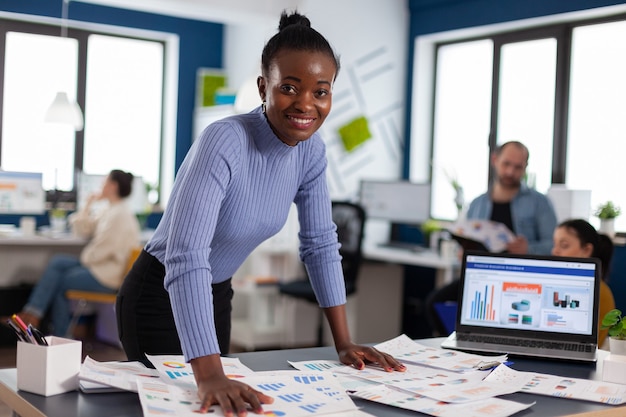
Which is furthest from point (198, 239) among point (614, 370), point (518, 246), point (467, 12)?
point (467, 12)

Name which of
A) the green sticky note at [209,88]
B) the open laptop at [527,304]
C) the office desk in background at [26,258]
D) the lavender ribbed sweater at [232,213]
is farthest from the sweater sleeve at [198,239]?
Result: the green sticky note at [209,88]

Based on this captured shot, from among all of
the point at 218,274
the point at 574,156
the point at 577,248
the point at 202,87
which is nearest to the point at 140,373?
the point at 218,274

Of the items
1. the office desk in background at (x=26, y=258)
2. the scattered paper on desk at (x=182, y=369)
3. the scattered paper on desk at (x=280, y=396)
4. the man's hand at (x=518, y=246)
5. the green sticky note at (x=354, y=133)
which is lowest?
the office desk in background at (x=26, y=258)

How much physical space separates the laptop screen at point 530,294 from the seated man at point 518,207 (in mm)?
2034

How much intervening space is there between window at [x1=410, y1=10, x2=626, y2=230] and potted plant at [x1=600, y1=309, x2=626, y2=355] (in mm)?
3194

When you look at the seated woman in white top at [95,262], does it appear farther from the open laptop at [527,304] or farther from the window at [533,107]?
the open laptop at [527,304]

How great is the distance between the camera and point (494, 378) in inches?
71.5

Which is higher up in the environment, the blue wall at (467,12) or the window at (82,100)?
the blue wall at (467,12)

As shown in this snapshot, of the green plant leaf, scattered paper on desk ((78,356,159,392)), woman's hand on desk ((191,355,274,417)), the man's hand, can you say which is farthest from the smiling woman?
the man's hand

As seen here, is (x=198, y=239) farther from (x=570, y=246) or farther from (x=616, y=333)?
(x=570, y=246)

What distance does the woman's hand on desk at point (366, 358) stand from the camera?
6.08 ft

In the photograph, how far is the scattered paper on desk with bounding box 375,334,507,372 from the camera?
193 cm

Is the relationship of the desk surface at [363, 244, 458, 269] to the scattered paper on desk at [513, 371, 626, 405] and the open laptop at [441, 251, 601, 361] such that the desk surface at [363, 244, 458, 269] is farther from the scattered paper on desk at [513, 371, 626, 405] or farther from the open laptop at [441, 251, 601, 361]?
the scattered paper on desk at [513, 371, 626, 405]

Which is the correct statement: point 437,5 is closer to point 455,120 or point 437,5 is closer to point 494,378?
point 455,120
